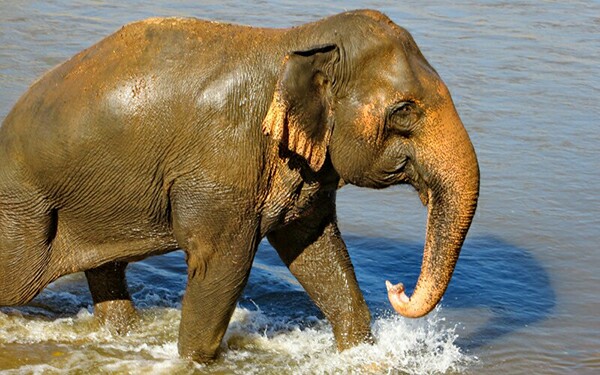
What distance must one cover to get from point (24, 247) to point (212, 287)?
3.25 feet

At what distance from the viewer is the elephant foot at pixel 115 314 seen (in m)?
6.75

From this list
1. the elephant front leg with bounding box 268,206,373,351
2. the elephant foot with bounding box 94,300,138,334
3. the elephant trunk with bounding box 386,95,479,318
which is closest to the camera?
the elephant trunk with bounding box 386,95,479,318

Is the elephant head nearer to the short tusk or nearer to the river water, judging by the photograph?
the short tusk

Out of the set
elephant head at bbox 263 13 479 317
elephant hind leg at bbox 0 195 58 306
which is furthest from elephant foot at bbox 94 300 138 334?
elephant head at bbox 263 13 479 317

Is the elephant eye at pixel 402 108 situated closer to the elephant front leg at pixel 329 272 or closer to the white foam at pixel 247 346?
the elephant front leg at pixel 329 272

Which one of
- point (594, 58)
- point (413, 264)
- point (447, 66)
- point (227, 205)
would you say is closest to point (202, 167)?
point (227, 205)

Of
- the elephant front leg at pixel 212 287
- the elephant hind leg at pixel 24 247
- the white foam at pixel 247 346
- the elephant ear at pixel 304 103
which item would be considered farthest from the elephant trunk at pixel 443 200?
the elephant hind leg at pixel 24 247

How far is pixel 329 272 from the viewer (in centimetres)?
634

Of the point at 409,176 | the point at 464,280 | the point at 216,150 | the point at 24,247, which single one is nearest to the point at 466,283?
the point at 464,280

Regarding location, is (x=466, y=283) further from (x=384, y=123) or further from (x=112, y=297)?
(x=384, y=123)

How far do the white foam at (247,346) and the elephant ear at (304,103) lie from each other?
4.72 feet

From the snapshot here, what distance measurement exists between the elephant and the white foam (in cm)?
39

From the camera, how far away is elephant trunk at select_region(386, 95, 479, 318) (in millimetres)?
5270

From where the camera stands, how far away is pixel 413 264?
8.06 metres
